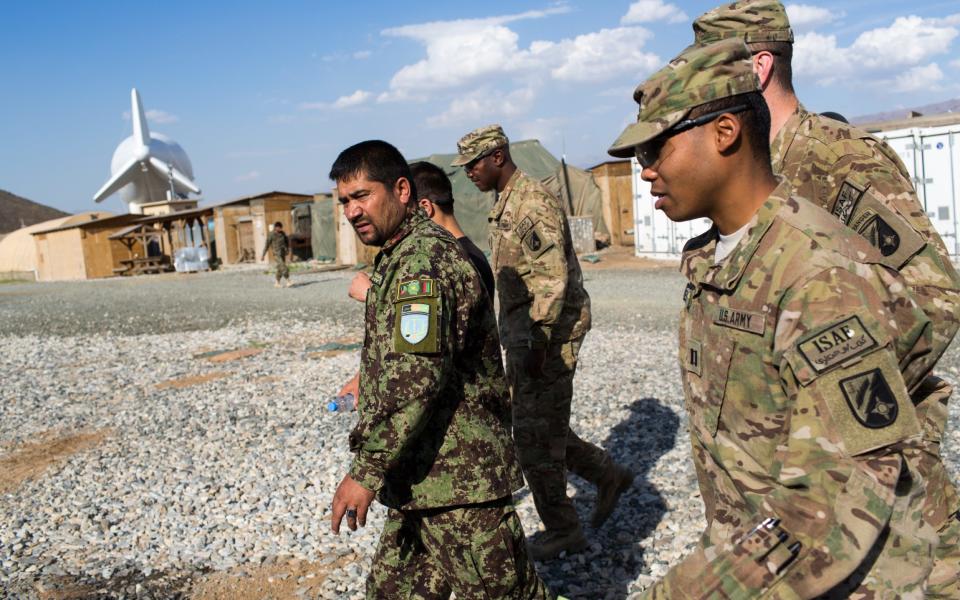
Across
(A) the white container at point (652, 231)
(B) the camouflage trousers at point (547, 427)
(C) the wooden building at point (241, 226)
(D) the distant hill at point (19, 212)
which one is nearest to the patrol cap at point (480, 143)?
(B) the camouflage trousers at point (547, 427)

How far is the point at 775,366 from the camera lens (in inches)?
56.6

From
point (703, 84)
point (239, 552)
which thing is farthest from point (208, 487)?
point (703, 84)

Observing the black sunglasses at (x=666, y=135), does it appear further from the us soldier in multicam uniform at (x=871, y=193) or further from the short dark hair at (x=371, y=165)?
the short dark hair at (x=371, y=165)

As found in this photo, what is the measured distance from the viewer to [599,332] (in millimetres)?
11031

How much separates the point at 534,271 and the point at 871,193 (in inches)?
77.4

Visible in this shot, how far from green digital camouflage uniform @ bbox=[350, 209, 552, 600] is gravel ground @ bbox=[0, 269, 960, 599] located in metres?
1.33

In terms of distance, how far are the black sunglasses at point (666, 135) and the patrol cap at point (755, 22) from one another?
1.06 metres

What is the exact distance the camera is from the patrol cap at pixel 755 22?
8.10 ft

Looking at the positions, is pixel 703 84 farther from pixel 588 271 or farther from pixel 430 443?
pixel 588 271

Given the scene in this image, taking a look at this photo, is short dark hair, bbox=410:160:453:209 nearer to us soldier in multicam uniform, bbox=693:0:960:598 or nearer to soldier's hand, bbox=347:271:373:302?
soldier's hand, bbox=347:271:373:302

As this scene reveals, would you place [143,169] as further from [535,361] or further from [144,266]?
[535,361]

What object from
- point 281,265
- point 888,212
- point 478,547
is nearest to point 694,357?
point 888,212

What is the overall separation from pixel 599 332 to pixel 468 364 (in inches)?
339

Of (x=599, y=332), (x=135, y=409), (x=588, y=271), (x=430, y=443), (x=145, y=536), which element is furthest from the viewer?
(x=588, y=271)
